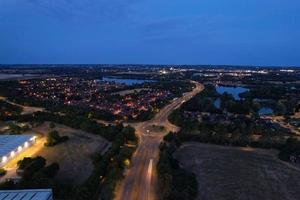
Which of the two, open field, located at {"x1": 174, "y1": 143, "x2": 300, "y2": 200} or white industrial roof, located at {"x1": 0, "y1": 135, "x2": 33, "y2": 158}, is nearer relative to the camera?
open field, located at {"x1": 174, "y1": 143, "x2": 300, "y2": 200}

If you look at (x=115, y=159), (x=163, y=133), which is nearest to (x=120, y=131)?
(x=163, y=133)

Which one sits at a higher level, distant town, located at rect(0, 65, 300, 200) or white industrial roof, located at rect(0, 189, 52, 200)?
white industrial roof, located at rect(0, 189, 52, 200)

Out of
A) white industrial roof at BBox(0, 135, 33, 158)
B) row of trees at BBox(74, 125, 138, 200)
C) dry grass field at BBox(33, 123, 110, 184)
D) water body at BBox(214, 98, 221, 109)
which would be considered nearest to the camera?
row of trees at BBox(74, 125, 138, 200)

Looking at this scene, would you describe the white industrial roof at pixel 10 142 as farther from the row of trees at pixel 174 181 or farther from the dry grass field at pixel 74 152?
the row of trees at pixel 174 181

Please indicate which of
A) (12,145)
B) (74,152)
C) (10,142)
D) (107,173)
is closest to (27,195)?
(107,173)

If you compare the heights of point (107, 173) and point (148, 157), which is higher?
point (107, 173)

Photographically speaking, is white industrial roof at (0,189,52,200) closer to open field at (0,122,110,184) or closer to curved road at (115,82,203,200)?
curved road at (115,82,203,200)

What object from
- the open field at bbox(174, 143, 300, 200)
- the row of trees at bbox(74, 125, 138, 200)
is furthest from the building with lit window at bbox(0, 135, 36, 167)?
the open field at bbox(174, 143, 300, 200)

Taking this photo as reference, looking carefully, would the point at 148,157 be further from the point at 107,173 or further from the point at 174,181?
the point at 174,181
